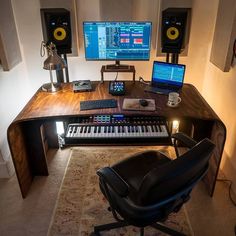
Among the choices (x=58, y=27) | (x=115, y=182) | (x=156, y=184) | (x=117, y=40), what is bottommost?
(x=115, y=182)

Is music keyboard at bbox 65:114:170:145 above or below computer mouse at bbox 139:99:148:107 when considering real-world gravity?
below

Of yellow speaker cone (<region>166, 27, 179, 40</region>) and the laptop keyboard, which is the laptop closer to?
the laptop keyboard

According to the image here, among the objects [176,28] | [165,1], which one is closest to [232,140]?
[176,28]

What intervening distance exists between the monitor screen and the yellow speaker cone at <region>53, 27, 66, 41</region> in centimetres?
19

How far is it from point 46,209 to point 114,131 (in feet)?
2.58

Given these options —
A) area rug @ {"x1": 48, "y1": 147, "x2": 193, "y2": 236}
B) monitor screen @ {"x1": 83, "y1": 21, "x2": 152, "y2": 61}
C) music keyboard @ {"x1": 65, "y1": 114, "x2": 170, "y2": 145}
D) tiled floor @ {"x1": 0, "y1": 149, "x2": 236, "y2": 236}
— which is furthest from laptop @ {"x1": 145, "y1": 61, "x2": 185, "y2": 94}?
tiled floor @ {"x1": 0, "y1": 149, "x2": 236, "y2": 236}

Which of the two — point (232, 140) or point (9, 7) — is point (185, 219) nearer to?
point (232, 140)

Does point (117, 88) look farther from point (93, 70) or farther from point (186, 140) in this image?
point (186, 140)

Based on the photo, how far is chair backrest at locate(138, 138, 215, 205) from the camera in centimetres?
98

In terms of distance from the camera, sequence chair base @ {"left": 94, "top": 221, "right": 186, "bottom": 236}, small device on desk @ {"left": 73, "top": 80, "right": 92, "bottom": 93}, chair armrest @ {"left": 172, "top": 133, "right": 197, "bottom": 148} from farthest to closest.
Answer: small device on desk @ {"left": 73, "top": 80, "right": 92, "bottom": 93}, chair base @ {"left": 94, "top": 221, "right": 186, "bottom": 236}, chair armrest @ {"left": 172, "top": 133, "right": 197, "bottom": 148}

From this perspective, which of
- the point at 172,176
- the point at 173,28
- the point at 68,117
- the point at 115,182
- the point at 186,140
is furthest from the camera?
the point at 173,28

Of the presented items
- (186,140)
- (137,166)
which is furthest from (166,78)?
(137,166)

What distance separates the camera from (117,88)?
203cm

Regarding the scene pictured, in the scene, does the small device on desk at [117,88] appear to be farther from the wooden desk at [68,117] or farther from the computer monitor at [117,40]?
the computer monitor at [117,40]
